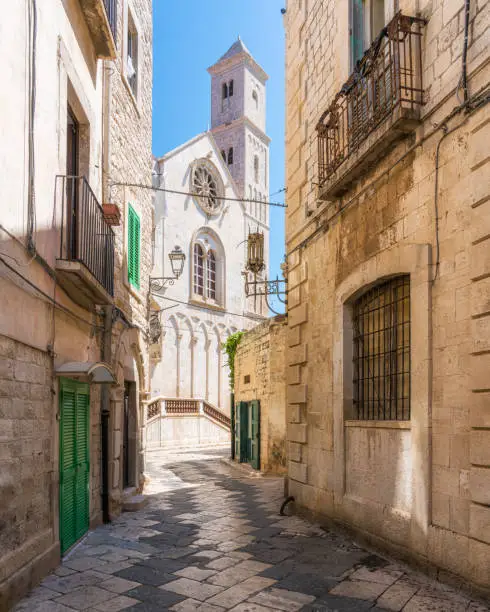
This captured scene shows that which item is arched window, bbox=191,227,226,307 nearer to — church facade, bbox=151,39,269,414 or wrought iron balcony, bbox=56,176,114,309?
church facade, bbox=151,39,269,414

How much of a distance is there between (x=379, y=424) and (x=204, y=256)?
2630 cm

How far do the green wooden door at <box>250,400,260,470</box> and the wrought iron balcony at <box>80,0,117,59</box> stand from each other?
895 centimetres

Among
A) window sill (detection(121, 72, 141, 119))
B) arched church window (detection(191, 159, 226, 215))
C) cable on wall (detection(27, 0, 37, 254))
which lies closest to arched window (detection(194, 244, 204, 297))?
arched church window (detection(191, 159, 226, 215))

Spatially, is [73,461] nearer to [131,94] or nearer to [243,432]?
[131,94]

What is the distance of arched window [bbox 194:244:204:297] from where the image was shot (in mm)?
31328

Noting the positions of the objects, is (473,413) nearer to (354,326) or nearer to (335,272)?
(354,326)

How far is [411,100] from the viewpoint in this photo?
579 centimetres

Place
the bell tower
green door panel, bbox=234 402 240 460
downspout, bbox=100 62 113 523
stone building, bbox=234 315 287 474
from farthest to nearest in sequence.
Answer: the bell tower < green door panel, bbox=234 402 240 460 < stone building, bbox=234 315 287 474 < downspout, bbox=100 62 113 523

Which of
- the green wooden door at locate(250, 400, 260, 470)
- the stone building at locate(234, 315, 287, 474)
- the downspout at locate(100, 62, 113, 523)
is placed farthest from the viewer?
the green wooden door at locate(250, 400, 260, 470)

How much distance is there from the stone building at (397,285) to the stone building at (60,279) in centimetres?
288

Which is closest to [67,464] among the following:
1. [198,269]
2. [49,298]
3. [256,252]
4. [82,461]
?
[82,461]

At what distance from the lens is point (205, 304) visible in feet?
101

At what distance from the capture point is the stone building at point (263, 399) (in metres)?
13.3

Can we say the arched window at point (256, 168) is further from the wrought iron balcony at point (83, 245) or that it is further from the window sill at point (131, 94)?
the wrought iron balcony at point (83, 245)
